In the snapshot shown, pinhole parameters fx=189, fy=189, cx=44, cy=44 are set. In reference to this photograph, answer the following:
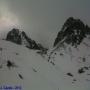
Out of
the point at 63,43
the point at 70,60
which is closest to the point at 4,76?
the point at 70,60

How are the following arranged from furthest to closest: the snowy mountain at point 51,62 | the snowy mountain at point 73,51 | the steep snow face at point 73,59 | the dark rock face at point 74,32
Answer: the dark rock face at point 74,32
the snowy mountain at point 73,51
the steep snow face at point 73,59
the snowy mountain at point 51,62

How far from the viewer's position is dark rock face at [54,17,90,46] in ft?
510

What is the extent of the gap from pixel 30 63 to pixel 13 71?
455 inches

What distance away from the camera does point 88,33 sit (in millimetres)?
166000

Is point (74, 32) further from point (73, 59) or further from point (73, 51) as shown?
point (73, 59)

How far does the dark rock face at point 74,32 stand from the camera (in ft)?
510

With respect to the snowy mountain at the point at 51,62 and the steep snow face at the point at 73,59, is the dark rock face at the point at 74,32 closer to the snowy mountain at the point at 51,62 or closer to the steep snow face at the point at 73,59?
the snowy mountain at the point at 51,62

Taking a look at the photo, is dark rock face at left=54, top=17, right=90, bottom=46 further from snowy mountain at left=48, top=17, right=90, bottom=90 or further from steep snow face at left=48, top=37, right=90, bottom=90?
steep snow face at left=48, top=37, right=90, bottom=90

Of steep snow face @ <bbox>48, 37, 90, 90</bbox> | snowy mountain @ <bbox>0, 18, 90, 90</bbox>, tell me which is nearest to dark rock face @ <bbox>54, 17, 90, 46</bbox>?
snowy mountain @ <bbox>0, 18, 90, 90</bbox>

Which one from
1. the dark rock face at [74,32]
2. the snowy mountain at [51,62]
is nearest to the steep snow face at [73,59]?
the snowy mountain at [51,62]

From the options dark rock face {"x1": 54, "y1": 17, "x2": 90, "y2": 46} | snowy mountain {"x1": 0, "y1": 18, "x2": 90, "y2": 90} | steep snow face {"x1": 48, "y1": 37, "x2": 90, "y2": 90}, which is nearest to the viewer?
snowy mountain {"x1": 0, "y1": 18, "x2": 90, "y2": 90}

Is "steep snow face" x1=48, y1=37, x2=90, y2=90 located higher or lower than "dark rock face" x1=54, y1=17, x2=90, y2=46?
lower

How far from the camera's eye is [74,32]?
162625mm

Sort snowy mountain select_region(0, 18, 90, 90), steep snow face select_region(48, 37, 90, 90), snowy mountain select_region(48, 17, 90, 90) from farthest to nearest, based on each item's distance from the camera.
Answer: snowy mountain select_region(48, 17, 90, 90), steep snow face select_region(48, 37, 90, 90), snowy mountain select_region(0, 18, 90, 90)
